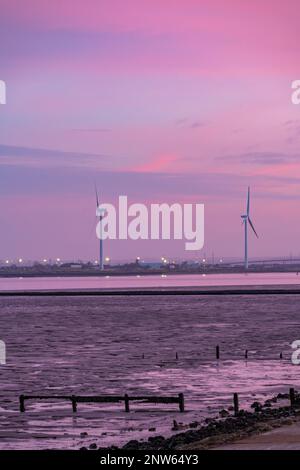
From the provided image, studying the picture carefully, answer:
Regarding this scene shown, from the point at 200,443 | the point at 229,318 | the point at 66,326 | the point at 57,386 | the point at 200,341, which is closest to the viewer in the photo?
the point at 200,443

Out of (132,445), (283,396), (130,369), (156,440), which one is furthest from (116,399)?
(130,369)

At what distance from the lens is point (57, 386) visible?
42406 millimetres

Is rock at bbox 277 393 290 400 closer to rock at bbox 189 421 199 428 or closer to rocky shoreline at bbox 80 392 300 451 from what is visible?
rocky shoreline at bbox 80 392 300 451

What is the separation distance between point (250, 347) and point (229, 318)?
114 ft

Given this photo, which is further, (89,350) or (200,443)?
(89,350)

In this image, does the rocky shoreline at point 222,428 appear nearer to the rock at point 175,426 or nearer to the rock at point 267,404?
the rock at point 175,426

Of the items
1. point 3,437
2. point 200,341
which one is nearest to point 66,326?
point 200,341

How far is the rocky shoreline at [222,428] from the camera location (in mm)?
26670

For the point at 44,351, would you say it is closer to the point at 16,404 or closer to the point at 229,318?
the point at 16,404

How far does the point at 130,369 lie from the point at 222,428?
2041 centimetres

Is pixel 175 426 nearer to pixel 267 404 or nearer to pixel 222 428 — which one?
pixel 222 428

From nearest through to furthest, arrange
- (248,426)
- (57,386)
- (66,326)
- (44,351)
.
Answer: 1. (248,426)
2. (57,386)
3. (44,351)
4. (66,326)

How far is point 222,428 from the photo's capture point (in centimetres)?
2908

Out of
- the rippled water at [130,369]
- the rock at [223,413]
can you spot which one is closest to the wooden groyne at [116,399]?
the rippled water at [130,369]
